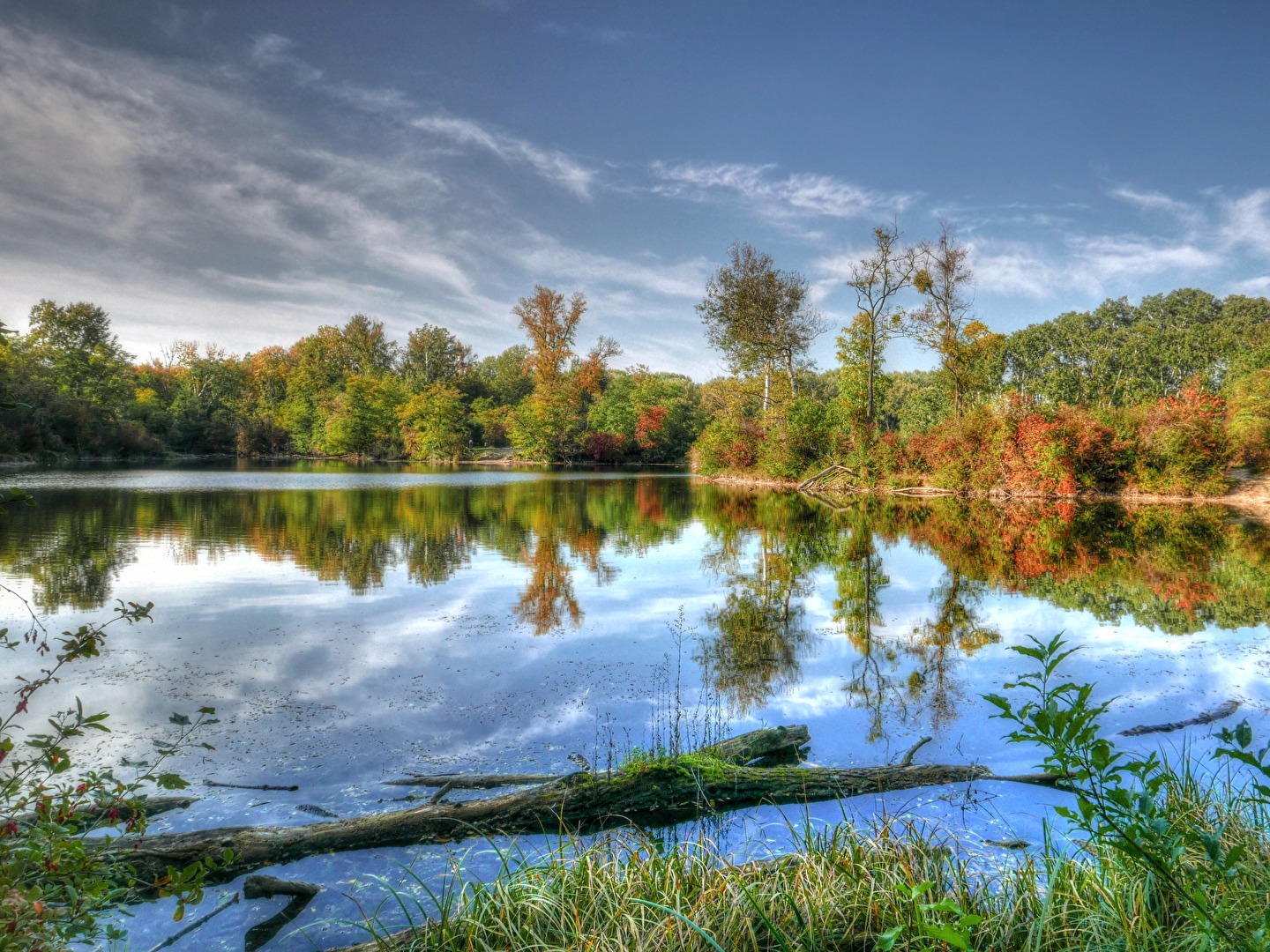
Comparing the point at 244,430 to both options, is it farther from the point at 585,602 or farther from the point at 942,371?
the point at 585,602

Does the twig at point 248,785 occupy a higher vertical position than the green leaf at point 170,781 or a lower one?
lower

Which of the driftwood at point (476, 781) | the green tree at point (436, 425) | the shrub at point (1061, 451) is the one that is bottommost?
the driftwood at point (476, 781)

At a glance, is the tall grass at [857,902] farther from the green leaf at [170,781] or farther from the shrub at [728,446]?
the shrub at [728,446]

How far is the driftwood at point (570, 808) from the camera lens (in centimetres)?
354

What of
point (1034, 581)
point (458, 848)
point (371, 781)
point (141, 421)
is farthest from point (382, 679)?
point (141, 421)

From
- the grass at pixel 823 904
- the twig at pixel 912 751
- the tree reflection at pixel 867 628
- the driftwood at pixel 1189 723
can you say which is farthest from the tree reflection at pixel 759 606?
the grass at pixel 823 904

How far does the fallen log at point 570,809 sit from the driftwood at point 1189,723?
1540 millimetres

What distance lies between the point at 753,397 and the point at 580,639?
29095mm

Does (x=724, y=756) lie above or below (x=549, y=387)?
below

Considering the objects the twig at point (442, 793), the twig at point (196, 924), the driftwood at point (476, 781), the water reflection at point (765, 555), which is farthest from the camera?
the water reflection at point (765, 555)

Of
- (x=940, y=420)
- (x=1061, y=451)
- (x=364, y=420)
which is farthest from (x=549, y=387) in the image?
(x=1061, y=451)

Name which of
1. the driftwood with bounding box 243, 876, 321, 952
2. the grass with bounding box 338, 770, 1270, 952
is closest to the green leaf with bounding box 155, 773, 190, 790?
the grass with bounding box 338, 770, 1270, 952

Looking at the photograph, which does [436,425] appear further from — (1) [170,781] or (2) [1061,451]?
(1) [170,781]

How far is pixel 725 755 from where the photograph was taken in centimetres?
473
